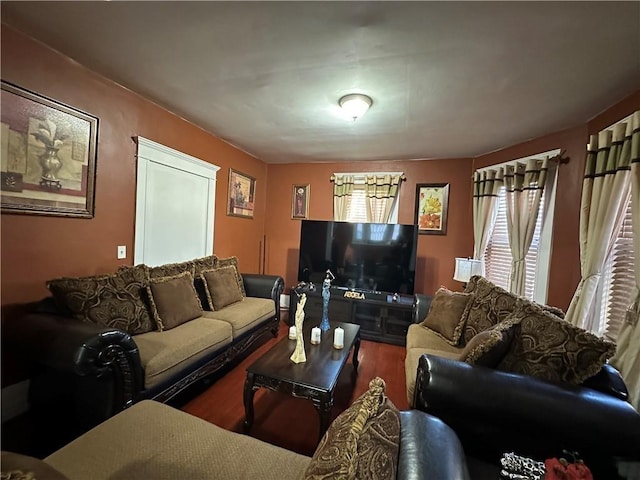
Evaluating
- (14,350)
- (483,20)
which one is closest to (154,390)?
(14,350)

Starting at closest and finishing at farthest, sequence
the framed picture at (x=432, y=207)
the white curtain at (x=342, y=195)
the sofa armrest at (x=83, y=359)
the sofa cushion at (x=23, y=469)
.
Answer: the sofa cushion at (x=23, y=469)
the sofa armrest at (x=83, y=359)
the framed picture at (x=432, y=207)
the white curtain at (x=342, y=195)

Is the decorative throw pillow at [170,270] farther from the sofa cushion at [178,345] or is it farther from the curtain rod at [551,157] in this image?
the curtain rod at [551,157]

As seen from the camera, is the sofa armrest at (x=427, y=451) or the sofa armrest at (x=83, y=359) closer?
the sofa armrest at (x=427, y=451)

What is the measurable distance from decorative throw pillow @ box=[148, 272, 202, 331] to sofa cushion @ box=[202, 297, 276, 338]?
23 centimetres

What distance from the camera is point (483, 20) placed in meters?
1.38

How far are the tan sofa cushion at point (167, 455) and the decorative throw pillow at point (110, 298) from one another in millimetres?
948

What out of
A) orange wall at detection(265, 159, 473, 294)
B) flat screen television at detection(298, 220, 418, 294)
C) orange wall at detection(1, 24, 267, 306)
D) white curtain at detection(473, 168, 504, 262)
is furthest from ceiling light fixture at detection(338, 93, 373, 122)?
white curtain at detection(473, 168, 504, 262)

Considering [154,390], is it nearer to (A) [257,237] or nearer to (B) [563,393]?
(B) [563,393]

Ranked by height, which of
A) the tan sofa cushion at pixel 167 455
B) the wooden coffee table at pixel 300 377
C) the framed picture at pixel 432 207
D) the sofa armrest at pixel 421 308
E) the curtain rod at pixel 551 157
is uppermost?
the curtain rod at pixel 551 157

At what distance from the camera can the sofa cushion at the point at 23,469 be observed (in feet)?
1.83

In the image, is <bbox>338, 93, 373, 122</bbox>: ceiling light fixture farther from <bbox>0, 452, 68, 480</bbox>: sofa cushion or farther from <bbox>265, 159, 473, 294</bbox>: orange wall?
<bbox>0, 452, 68, 480</bbox>: sofa cushion

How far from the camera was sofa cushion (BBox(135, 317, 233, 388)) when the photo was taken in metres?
1.77

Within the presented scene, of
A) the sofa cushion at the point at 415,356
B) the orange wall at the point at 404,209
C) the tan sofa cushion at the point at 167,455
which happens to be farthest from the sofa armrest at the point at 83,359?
the orange wall at the point at 404,209

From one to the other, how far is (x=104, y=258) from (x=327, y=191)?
9.87 ft
